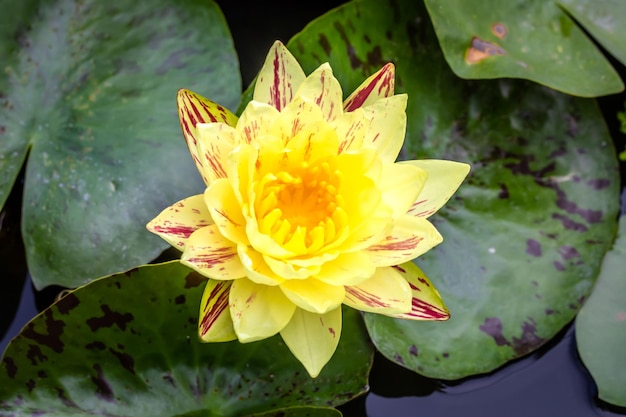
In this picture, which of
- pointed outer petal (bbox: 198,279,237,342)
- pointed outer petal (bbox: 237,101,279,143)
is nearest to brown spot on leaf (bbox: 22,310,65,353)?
pointed outer petal (bbox: 198,279,237,342)

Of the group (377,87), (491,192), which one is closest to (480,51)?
(491,192)

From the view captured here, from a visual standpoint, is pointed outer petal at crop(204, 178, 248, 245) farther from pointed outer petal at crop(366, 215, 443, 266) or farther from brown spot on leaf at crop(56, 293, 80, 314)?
brown spot on leaf at crop(56, 293, 80, 314)

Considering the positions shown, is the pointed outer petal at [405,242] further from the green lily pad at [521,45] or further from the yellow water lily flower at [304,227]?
the green lily pad at [521,45]

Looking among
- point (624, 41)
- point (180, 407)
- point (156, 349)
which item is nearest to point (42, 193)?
point (156, 349)

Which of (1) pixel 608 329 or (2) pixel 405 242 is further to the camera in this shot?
(1) pixel 608 329

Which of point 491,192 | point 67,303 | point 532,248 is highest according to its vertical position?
point 67,303

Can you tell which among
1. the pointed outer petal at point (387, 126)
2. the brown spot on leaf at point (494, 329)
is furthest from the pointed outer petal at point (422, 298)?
the brown spot on leaf at point (494, 329)

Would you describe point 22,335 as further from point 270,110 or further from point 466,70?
point 466,70

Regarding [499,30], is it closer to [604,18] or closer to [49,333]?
[604,18]
